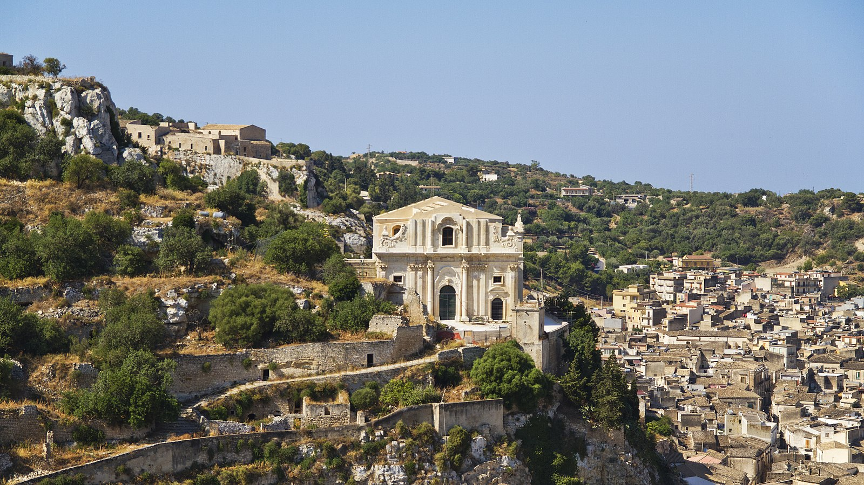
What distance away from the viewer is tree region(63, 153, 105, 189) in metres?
53.8

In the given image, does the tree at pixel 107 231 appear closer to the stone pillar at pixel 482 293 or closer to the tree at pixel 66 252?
the tree at pixel 66 252

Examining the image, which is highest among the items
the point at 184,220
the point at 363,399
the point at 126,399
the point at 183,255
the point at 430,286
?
the point at 184,220

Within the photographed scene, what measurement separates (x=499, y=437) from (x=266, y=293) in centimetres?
1004

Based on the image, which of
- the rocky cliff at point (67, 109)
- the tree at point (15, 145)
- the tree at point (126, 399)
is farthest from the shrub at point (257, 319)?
the rocky cliff at point (67, 109)

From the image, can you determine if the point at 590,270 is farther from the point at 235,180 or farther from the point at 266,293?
the point at 266,293

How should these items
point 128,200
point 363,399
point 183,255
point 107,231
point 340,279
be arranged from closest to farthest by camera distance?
point 363,399 → point 183,255 → point 340,279 → point 107,231 → point 128,200

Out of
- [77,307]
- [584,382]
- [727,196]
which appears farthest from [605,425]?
[727,196]

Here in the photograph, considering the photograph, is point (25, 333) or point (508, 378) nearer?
point (25, 333)

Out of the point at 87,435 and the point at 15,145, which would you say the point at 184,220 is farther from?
the point at 87,435

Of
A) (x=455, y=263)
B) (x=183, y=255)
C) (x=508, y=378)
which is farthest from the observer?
(x=455, y=263)

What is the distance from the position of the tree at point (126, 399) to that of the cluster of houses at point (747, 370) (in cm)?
2555

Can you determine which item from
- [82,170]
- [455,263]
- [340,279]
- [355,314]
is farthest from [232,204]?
[355,314]

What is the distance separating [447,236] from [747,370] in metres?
29.4

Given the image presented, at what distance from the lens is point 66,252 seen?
1793 inches
